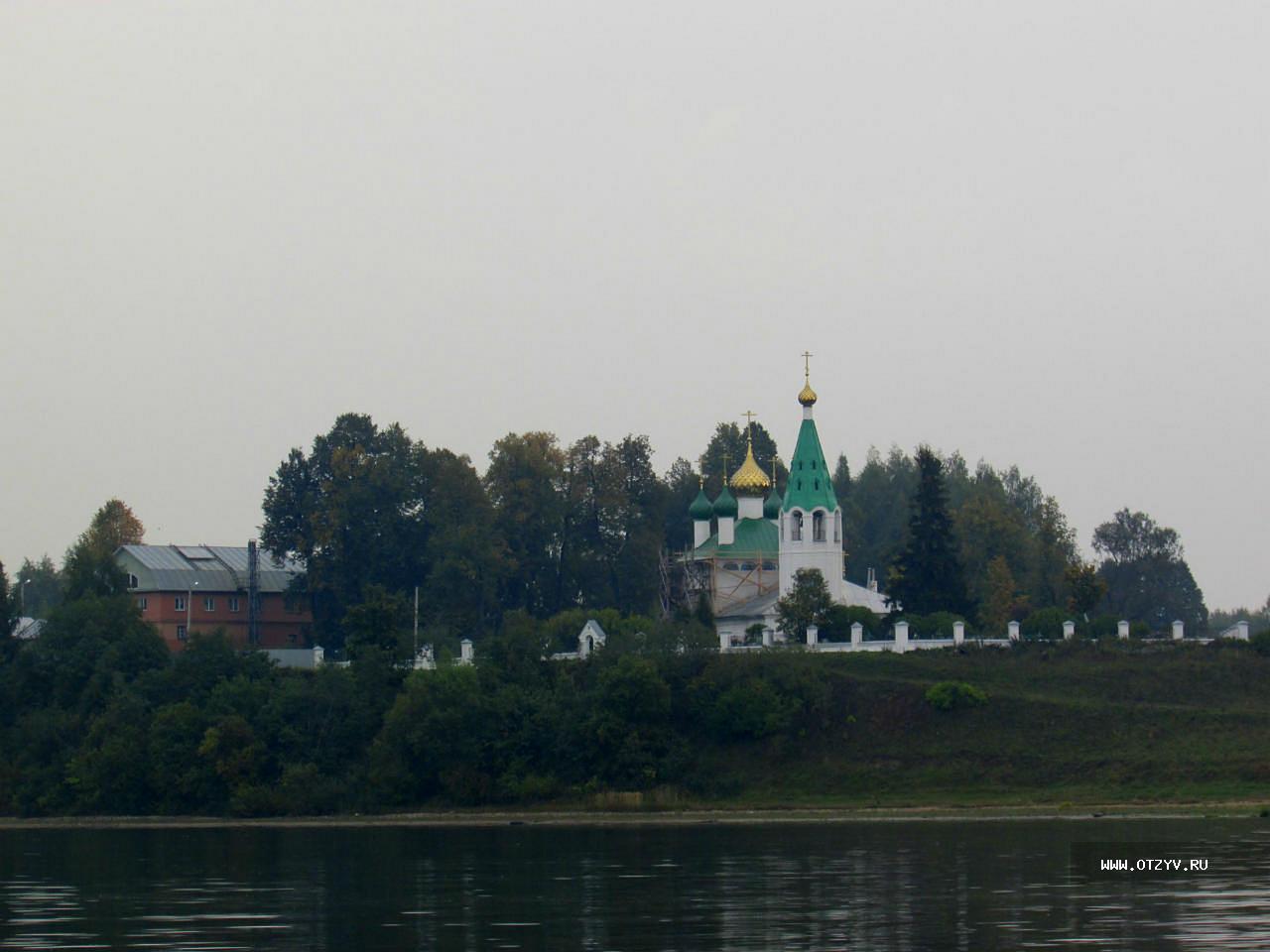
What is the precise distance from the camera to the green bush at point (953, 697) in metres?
59.9

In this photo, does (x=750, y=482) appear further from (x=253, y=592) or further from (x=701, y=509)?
(x=253, y=592)

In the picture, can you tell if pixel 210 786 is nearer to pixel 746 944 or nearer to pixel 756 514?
pixel 756 514

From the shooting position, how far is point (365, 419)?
87.9 metres

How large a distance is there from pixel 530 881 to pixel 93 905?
295 inches

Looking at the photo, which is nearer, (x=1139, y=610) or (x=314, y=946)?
(x=314, y=946)

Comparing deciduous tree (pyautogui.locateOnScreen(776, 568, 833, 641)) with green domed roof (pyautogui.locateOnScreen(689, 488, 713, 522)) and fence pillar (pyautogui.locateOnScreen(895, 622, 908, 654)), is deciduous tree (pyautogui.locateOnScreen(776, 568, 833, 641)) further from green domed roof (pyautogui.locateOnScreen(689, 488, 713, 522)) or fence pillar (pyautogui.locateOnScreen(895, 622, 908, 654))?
green domed roof (pyautogui.locateOnScreen(689, 488, 713, 522))

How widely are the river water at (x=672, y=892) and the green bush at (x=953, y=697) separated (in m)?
10.3

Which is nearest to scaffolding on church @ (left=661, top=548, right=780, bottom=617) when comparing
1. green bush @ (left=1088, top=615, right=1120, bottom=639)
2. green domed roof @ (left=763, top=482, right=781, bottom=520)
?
green domed roof @ (left=763, top=482, right=781, bottom=520)

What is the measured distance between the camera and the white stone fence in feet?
213

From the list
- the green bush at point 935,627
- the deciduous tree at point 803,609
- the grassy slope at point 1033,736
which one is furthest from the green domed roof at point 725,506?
the grassy slope at point 1033,736

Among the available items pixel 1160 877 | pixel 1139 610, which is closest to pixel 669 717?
pixel 1160 877

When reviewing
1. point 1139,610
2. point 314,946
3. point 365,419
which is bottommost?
point 314,946

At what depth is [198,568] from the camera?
91.8 m

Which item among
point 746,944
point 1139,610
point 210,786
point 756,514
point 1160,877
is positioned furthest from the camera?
point 1139,610
